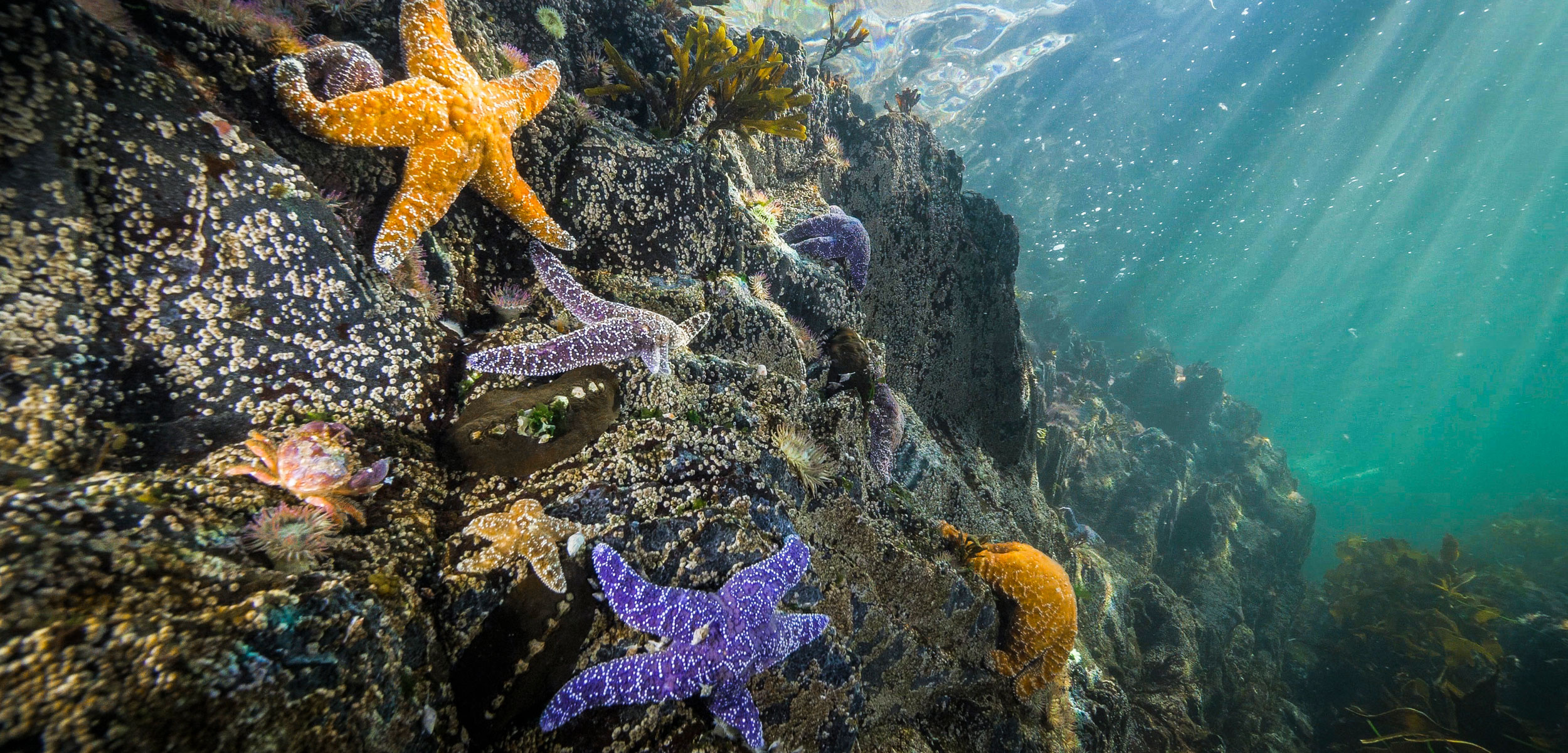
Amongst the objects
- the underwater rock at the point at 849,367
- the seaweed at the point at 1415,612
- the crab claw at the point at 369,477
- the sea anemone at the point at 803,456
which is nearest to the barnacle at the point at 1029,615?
the underwater rock at the point at 849,367

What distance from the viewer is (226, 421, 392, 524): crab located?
218cm

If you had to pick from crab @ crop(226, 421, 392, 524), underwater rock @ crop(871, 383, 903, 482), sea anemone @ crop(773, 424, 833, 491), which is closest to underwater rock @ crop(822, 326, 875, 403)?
underwater rock @ crop(871, 383, 903, 482)

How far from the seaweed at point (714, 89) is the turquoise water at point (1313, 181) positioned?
22084 mm

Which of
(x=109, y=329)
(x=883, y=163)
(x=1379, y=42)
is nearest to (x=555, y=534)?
(x=109, y=329)

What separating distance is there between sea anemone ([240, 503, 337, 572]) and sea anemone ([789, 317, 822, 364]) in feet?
11.8

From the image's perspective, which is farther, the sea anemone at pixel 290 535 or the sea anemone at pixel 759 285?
the sea anemone at pixel 759 285

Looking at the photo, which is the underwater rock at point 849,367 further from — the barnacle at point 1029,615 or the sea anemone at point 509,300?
the sea anemone at point 509,300

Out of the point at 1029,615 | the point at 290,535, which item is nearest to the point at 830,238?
the point at 1029,615

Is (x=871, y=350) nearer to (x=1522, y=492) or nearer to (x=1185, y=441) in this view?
(x=1185, y=441)

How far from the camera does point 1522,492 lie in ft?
166

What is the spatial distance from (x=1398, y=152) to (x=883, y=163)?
164 ft

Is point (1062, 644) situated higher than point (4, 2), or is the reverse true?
point (4, 2)

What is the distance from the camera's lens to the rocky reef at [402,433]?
5.31 feet

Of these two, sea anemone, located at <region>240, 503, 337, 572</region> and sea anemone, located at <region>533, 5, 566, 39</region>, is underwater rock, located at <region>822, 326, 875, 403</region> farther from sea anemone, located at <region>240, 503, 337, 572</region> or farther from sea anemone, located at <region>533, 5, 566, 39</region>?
sea anemone, located at <region>533, 5, 566, 39</region>
